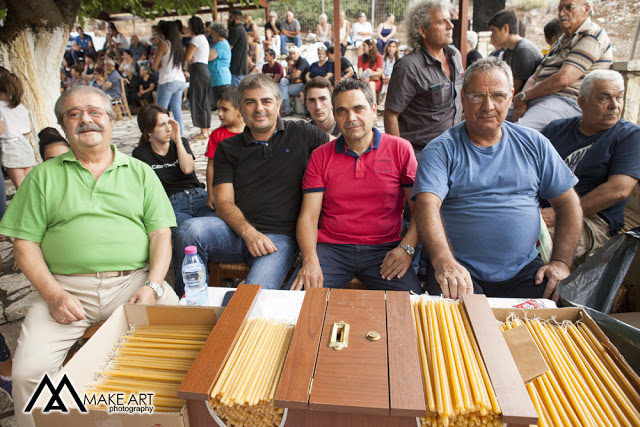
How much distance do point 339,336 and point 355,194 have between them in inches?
55.4

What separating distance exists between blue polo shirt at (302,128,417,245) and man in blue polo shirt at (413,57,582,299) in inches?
10.1

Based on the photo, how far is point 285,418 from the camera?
3.21 feet

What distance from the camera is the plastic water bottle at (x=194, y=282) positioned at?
170 centimetres

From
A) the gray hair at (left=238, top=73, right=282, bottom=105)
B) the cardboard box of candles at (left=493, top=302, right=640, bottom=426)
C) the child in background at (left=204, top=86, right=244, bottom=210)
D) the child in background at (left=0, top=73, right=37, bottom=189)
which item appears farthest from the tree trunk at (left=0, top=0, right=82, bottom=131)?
the cardboard box of candles at (left=493, top=302, right=640, bottom=426)

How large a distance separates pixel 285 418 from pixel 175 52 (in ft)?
23.7

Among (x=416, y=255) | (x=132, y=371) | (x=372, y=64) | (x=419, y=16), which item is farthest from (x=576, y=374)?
(x=372, y=64)

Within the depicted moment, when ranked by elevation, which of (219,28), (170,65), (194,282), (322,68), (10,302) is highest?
(219,28)

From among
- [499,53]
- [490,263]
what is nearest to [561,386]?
[490,263]

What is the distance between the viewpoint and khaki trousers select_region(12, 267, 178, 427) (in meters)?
1.76

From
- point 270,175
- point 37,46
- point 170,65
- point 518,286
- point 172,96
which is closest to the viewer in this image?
point 518,286

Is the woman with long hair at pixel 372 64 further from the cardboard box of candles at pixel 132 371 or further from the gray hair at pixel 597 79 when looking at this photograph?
the cardboard box of candles at pixel 132 371

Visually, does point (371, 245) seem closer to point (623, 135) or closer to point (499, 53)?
point (623, 135)

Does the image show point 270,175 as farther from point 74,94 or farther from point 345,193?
point 74,94

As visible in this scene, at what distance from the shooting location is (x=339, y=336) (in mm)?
1156
